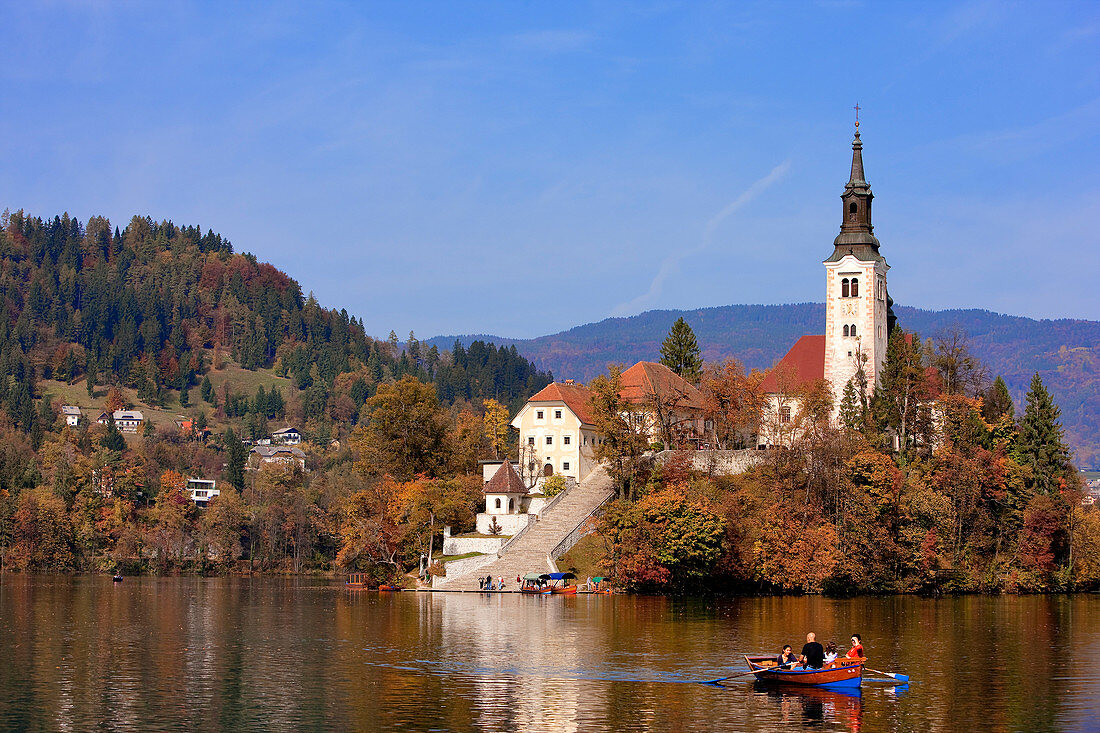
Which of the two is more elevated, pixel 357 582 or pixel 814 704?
pixel 814 704

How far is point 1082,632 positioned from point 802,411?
39.0 m

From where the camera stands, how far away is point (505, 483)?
88500 mm

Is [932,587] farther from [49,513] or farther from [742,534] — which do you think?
[49,513]

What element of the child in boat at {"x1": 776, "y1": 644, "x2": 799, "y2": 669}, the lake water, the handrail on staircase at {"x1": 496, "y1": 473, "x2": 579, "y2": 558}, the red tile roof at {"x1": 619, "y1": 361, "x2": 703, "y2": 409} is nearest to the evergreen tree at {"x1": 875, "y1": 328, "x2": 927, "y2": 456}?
the red tile roof at {"x1": 619, "y1": 361, "x2": 703, "y2": 409}

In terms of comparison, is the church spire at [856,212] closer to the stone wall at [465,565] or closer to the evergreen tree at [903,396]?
the evergreen tree at [903,396]

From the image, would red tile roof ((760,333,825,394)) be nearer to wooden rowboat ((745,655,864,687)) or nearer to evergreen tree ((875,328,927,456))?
evergreen tree ((875,328,927,456))

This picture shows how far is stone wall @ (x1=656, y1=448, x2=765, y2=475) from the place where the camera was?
3563 inches

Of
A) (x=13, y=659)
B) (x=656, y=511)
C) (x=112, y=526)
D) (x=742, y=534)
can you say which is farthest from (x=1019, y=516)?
(x=112, y=526)

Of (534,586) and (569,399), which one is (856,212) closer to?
(569,399)

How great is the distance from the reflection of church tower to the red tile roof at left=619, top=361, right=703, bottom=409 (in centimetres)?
1155

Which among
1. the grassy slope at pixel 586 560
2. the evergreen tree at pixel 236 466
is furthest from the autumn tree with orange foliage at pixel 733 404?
the evergreen tree at pixel 236 466

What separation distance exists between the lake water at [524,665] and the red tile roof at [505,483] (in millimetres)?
18065

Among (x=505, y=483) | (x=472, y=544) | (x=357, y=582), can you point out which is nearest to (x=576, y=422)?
(x=505, y=483)

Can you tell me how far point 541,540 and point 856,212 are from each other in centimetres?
3825
